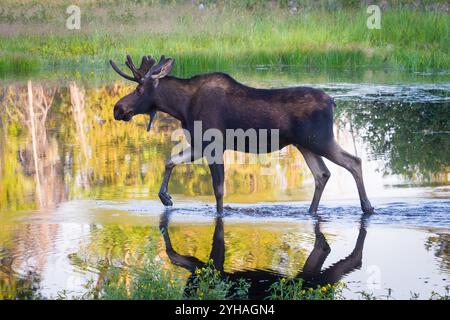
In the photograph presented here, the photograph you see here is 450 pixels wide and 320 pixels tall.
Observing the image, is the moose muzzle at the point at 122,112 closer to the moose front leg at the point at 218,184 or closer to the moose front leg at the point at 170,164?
the moose front leg at the point at 170,164

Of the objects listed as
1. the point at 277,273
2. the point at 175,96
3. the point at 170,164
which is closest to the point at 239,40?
the point at 175,96

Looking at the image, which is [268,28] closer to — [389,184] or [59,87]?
[59,87]

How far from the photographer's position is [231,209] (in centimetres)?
1258

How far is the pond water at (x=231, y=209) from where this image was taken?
1003cm

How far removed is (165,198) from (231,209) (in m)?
0.72

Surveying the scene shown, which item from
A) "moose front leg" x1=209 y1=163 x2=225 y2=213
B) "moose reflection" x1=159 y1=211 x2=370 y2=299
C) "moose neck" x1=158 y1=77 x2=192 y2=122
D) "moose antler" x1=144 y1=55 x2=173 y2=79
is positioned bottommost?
"moose reflection" x1=159 y1=211 x2=370 y2=299

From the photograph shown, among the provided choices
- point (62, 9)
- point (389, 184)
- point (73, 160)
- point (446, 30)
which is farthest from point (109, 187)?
point (62, 9)

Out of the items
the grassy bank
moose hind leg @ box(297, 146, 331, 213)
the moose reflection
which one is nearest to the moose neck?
moose hind leg @ box(297, 146, 331, 213)

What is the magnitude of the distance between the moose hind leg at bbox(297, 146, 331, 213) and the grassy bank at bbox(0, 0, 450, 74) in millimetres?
13274

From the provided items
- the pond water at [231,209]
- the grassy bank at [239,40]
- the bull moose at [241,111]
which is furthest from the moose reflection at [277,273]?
the grassy bank at [239,40]

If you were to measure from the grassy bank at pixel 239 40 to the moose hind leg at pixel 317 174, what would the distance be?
13.3m

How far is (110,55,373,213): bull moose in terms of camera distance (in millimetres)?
12250

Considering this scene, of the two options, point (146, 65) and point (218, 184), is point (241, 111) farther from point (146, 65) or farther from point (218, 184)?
point (146, 65)

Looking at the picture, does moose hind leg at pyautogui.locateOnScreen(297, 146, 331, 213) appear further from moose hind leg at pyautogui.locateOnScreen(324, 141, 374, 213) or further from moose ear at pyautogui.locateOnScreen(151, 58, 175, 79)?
moose ear at pyautogui.locateOnScreen(151, 58, 175, 79)
